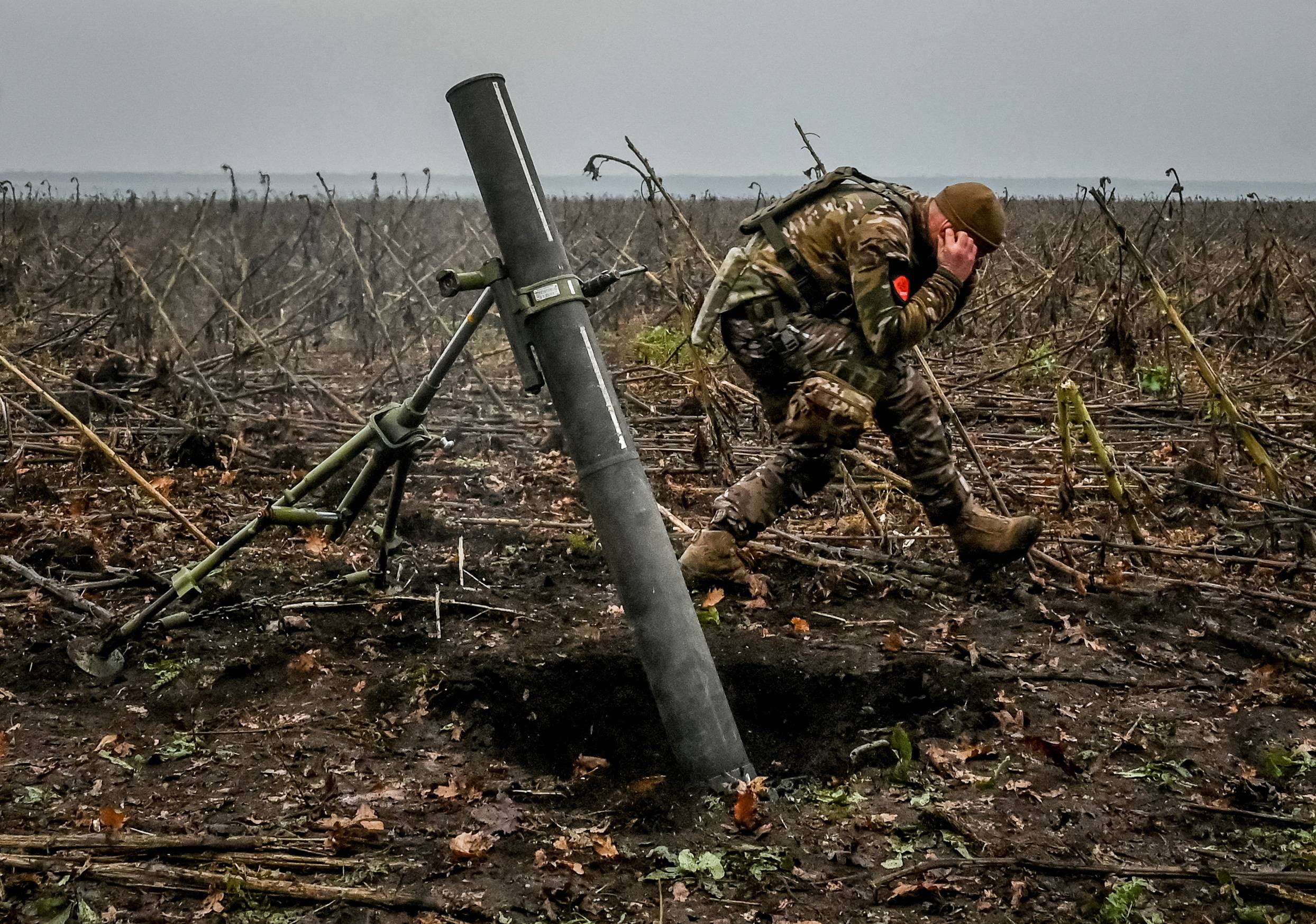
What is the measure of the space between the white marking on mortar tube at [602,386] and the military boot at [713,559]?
68.1 inches

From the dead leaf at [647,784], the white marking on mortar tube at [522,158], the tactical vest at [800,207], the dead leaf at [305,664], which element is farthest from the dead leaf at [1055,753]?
the dead leaf at [305,664]

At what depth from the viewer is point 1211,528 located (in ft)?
18.7

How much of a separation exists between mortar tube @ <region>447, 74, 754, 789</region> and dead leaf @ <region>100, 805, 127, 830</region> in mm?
1453

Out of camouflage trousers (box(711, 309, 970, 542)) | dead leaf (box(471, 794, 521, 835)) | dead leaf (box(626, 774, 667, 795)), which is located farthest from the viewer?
camouflage trousers (box(711, 309, 970, 542))

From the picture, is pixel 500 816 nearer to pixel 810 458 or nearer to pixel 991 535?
pixel 810 458

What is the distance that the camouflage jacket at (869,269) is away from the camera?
14.2ft

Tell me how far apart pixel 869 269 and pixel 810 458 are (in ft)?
2.89

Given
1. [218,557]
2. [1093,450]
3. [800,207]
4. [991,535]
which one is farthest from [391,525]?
[1093,450]

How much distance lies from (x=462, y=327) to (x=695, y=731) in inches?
53.3

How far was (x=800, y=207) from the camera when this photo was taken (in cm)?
474

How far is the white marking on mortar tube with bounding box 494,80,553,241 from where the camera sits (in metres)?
3.03

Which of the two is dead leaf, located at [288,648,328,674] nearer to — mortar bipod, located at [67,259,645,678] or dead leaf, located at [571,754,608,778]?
mortar bipod, located at [67,259,645,678]

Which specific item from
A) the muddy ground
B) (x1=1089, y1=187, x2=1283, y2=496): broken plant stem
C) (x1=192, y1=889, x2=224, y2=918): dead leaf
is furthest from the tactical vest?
(x1=192, y1=889, x2=224, y2=918): dead leaf

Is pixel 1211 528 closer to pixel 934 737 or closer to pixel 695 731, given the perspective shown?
pixel 934 737
